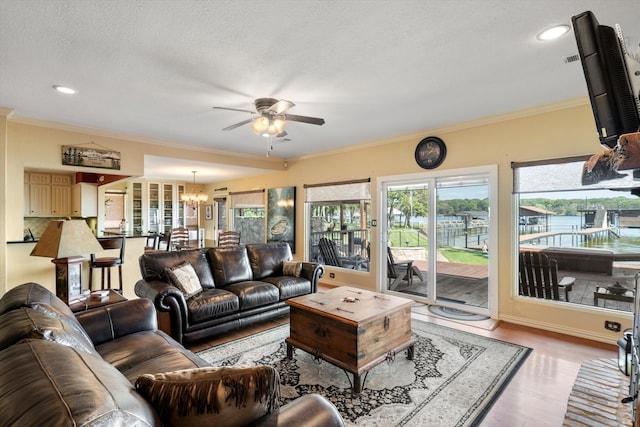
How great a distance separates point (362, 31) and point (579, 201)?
10.3ft

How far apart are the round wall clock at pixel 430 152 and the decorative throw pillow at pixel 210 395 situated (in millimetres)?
4024

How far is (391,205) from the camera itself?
504 cm

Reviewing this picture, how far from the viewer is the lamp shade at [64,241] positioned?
7.66 feet

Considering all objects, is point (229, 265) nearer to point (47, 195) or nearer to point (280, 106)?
point (280, 106)

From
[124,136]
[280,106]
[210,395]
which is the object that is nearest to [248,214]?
[124,136]

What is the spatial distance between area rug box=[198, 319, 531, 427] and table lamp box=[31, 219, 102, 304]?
4.10 feet

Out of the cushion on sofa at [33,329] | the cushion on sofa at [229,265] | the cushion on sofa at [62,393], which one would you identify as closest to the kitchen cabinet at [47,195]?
the cushion on sofa at [229,265]

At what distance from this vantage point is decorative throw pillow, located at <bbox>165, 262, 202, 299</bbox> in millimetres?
3141

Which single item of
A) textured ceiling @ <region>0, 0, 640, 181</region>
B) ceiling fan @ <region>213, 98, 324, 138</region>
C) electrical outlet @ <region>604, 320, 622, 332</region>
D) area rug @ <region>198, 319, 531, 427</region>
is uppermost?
textured ceiling @ <region>0, 0, 640, 181</region>

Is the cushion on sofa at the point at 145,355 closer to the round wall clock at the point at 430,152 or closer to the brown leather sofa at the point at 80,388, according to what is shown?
the brown leather sofa at the point at 80,388

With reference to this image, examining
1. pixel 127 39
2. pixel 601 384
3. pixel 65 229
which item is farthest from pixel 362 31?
pixel 65 229

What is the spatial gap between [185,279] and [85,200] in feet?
14.6

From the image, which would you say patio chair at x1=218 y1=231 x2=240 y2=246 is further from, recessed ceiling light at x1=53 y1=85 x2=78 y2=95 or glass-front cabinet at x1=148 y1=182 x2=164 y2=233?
recessed ceiling light at x1=53 y1=85 x2=78 y2=95

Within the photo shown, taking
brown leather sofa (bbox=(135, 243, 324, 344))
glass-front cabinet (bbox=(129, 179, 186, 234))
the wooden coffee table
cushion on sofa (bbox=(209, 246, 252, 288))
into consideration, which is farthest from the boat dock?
glass-front cabinet (bbox=(129, 179, 186, 234))
